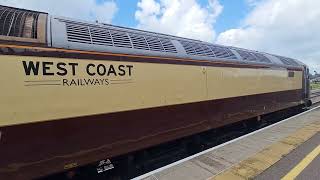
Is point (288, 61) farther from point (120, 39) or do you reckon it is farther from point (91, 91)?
point (91, 91)

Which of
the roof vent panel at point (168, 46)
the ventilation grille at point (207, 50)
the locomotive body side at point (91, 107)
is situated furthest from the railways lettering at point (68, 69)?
the ventilation grille at point (207, 50)

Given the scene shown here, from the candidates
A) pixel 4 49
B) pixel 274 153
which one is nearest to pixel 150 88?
pixel 4 49

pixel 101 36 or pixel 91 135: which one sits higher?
pixel 101 36

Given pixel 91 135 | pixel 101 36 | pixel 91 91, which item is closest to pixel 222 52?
pixel 101 36

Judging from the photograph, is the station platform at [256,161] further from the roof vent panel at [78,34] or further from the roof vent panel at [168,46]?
the roof vent panel at [78,34]

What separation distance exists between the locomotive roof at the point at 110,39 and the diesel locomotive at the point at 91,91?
20mm

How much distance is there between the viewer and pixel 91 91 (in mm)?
4699

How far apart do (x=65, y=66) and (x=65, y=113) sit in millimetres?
648

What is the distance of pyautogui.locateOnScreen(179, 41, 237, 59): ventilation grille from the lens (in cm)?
723

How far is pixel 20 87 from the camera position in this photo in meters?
3.87

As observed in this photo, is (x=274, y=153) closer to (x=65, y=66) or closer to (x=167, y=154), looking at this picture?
(x=167, y=154)

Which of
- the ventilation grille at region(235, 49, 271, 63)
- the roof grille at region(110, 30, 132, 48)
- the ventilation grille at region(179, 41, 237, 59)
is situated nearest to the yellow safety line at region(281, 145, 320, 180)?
the ventilation grille at region(179, 41, 237, 59)

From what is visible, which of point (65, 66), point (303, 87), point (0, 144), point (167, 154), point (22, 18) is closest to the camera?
point (0, 144)

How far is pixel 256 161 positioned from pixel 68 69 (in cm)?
390
